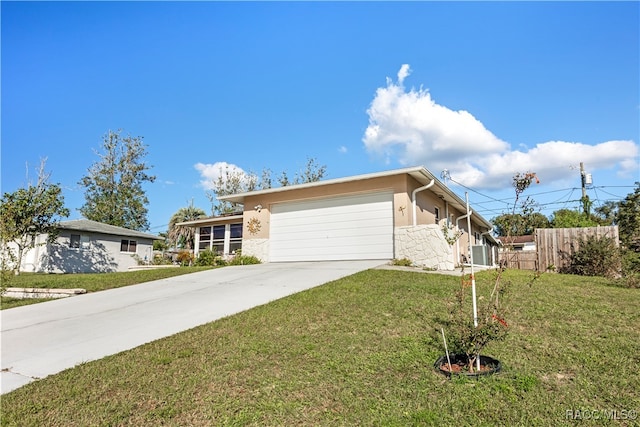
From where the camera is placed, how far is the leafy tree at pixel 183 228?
25.4 metres

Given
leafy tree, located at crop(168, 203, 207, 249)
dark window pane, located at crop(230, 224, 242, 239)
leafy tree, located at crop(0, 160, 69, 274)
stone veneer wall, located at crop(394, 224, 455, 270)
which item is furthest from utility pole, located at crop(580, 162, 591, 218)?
leafy tree, located at crop(0, 160, 69, 274)

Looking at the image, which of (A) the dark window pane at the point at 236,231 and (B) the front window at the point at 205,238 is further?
(B) the front window at the point at 205,238

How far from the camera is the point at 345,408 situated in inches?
109

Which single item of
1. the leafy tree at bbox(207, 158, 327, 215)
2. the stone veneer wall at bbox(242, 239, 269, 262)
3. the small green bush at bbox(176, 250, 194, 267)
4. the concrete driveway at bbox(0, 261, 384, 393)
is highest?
the leafy tree at bbox(207, 158, 327, 215)

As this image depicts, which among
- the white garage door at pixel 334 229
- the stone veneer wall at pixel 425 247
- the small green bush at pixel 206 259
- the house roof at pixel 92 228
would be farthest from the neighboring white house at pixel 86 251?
the stone veneer wall at pixel 425 247

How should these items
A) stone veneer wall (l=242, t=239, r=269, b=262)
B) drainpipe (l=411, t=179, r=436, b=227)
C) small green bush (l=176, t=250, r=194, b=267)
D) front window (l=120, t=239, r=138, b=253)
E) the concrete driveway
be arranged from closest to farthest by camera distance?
the concrete driveway < drainpipe (l=411, t=179, r=436, b=227) < stone veneer wall (l=242, t=239, r=269, b=262) < small green bush (l=176, t=250, r=194, b=267) < front window (l=120, t=239, r=138, b=253)

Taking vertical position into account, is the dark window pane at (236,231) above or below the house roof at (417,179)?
below

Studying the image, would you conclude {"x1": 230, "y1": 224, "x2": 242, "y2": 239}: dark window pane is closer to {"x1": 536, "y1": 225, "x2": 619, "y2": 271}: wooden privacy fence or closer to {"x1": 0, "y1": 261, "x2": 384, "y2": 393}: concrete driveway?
{"x1": 0, "y1": 261, "x2": 384, "y2": 393}: concrete driveway

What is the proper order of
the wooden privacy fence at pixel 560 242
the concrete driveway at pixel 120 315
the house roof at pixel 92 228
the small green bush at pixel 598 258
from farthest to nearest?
1. the house roof at pixel 92 228
2. the wooden privacy fence at pixel 560 242
3. the small green bush at pixel 598 258
4. the concrete driveway at pixel 120 315

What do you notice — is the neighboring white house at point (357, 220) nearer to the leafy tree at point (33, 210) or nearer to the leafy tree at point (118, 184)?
the leafy tree at point (33, 210)

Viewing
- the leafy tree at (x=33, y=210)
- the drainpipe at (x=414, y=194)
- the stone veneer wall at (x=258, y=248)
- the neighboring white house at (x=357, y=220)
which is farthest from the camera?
the leafy tree at (x=33, y=210)

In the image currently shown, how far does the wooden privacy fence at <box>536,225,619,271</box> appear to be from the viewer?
1175cm

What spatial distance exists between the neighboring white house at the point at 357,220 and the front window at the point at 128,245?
12918mm

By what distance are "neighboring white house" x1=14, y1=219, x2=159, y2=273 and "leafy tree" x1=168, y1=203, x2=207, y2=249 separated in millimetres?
2385
